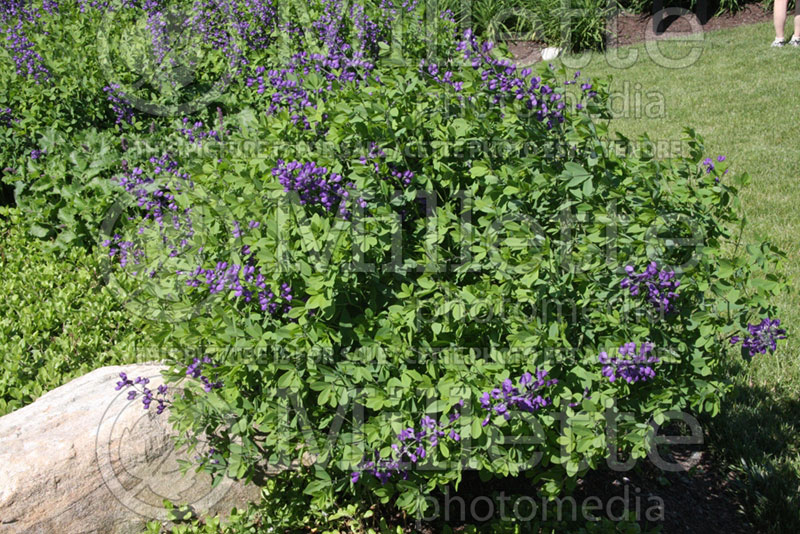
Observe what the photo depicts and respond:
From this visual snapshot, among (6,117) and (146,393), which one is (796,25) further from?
(146,393)

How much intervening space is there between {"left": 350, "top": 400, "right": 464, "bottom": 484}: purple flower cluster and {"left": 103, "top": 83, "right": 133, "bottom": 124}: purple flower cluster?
3709 mm

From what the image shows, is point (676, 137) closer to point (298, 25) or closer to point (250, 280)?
point (298, 25)

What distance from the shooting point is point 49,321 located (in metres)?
4.22

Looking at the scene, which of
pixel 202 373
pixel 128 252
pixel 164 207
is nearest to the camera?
pixel 202 373

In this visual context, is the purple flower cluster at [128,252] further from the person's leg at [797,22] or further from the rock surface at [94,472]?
the person's leg at [797,22]

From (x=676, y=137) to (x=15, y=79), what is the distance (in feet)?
18.4

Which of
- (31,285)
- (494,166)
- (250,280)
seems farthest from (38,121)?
(494,166)

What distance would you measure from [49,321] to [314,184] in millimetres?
2572

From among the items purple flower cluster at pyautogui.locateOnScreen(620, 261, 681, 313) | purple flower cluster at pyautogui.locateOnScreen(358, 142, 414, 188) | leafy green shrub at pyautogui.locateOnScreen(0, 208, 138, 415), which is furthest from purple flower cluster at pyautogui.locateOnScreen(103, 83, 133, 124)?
purple flower cluster at pyautogui.locateOnScreen(620, 261, 681, 313)

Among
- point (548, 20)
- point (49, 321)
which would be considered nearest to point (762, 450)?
point (49, 321)

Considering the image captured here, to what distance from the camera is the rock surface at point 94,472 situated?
275 centimetres

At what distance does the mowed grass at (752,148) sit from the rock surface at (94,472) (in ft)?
7.38

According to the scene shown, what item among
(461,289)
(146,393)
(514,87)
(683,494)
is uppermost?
(514,87)

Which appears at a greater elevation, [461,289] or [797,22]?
[461,289]
